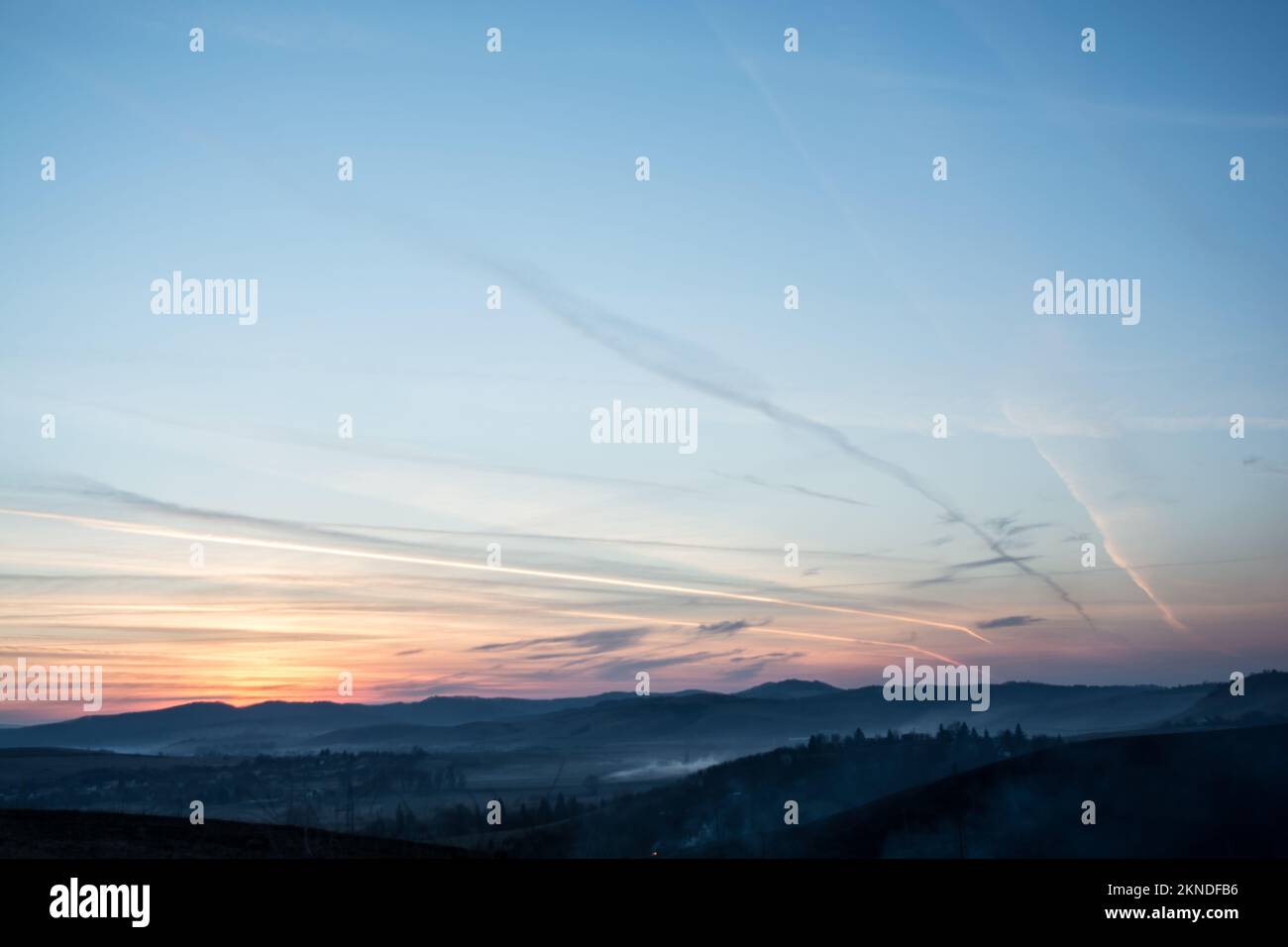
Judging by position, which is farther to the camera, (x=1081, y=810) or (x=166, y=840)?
(x=1081, y=810)

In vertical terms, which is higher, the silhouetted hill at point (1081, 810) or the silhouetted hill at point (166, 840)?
the silhouetted hill at point (166, 840)

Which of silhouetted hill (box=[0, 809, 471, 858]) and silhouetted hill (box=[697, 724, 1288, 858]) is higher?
silhouetted hill (box=[0, 809, 471, 858])

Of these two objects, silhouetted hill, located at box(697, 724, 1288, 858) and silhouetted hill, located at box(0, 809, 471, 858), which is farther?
silhouetted hill, located at box(697, 724, 1288, 858)

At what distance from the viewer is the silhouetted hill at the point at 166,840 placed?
39.4m

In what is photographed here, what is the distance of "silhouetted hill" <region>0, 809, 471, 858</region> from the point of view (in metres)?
39.4

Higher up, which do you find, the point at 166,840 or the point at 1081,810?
the point at 166,840

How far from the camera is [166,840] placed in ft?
141

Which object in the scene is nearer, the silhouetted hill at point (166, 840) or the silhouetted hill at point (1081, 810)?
the silhouetted hill at point (166, 840)
